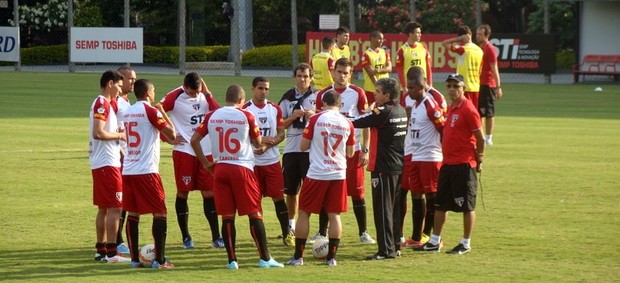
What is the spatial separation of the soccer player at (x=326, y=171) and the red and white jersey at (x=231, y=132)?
61 centimetres

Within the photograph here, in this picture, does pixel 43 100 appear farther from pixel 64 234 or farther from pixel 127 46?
pixel 64 234

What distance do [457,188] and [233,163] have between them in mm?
2617

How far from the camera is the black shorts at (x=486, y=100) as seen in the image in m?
23.8

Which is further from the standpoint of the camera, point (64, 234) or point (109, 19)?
point (109, 19)

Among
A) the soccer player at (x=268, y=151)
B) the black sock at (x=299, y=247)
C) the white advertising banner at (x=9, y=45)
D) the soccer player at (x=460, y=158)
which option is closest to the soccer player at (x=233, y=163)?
the black sock at (x=299, y=247)

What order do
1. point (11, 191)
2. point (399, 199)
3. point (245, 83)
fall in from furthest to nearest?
point (245, 83), point (11, 191), point (399, 199)

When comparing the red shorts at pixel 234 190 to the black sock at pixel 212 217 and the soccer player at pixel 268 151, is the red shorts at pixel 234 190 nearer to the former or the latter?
the soccer player at pixel 268 151

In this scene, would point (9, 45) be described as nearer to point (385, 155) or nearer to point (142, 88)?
point (142, 88)

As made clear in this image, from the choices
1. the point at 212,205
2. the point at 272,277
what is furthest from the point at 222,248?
the point at 272,277

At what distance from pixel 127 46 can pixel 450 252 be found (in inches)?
1254

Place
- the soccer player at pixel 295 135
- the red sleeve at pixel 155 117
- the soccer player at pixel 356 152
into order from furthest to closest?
the soccer player at pixel 295 135 < the soccer player at pixel 356 152 < the red sleeve at pixel 155 117

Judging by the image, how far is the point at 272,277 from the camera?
37.8 feet

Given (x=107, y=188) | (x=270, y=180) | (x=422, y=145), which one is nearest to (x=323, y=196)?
(x=270, y=180)

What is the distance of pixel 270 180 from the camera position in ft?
44.0
